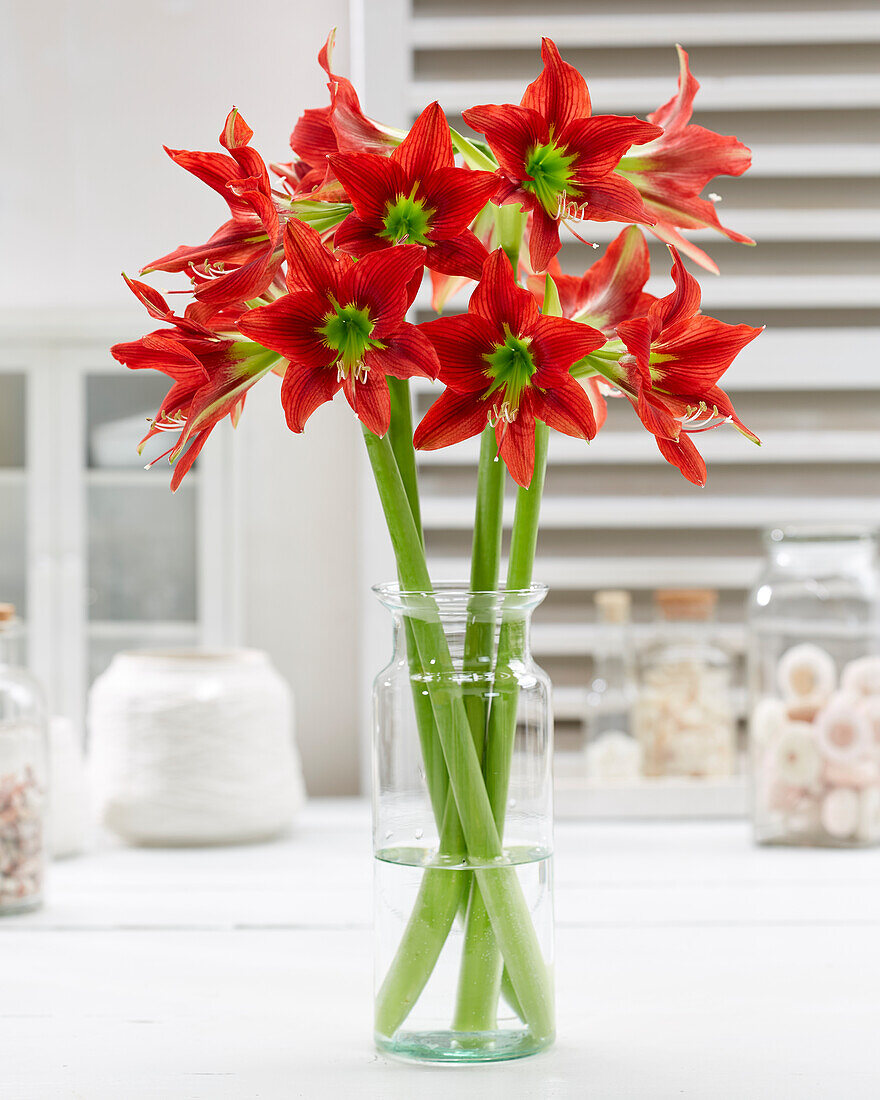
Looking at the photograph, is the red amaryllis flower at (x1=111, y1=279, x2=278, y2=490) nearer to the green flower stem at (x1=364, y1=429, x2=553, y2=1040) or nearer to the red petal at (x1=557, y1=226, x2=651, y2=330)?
the green flower stem at (x1=364, y1=429, x2=553, y2=1040)

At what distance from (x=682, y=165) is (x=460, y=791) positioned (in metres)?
0.33

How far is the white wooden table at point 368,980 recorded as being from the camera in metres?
0.55

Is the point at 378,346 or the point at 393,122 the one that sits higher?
the point at 393,122

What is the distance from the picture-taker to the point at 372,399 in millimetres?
486

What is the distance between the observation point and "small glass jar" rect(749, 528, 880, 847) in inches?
41.6

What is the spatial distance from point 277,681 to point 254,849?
0.55 ft

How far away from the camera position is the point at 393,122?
1217mm

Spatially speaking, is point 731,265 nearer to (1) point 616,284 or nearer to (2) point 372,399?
(1) point 616,284

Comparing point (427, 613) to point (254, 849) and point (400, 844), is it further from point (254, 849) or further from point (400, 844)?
point (254, 849)

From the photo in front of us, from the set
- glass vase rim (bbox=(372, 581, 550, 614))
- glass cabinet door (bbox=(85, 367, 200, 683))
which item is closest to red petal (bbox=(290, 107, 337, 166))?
glass vase rim (bbox=(372, 581, 550, 614))

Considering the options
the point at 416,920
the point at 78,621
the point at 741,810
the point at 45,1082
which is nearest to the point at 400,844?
the point at 416,920

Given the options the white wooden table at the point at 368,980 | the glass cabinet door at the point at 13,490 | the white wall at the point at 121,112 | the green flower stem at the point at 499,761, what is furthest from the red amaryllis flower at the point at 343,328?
the glass cabinet door at the point at 13,490

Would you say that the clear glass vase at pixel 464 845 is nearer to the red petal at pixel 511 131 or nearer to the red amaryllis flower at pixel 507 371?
the red amaryllis flower at pixel 507 371

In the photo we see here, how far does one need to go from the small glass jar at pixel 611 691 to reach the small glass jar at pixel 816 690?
16 cm
